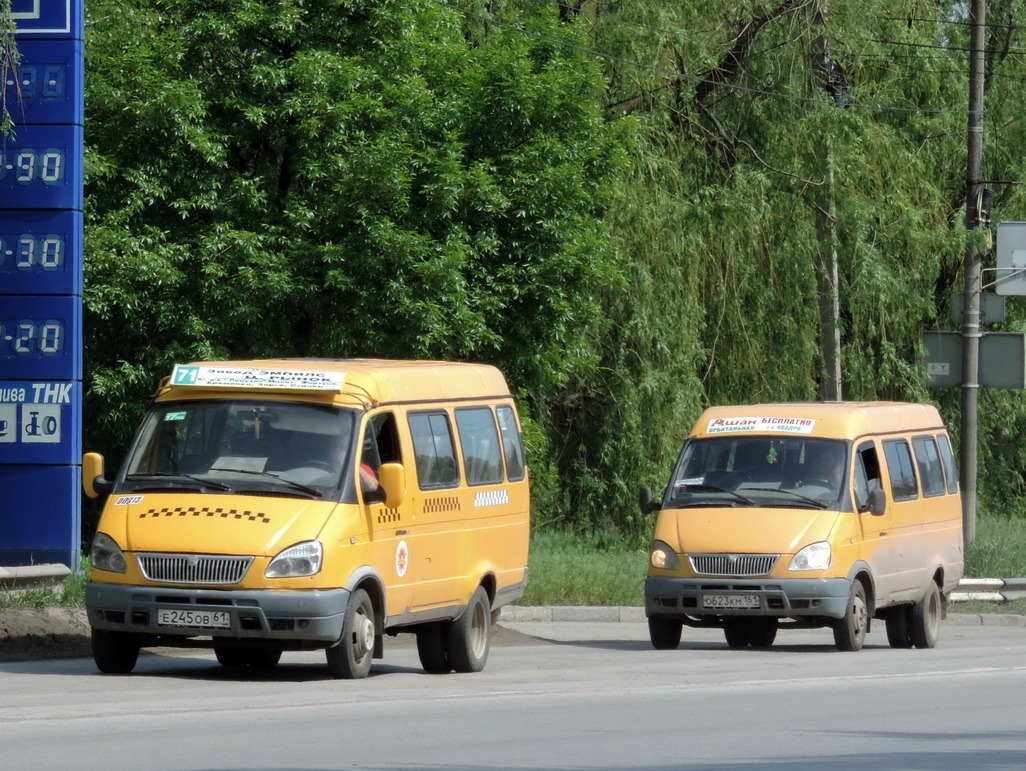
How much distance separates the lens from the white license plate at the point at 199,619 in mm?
12133

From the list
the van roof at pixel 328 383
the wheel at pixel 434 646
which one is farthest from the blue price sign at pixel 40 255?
the wheel at pixel 434 646

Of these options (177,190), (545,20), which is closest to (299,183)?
(177,190)

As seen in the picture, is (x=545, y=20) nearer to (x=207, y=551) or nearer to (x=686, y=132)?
(x=686, y=132)

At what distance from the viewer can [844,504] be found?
16.7m

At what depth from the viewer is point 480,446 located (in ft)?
48.5

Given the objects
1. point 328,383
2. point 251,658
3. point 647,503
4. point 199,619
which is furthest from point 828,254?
point 199,619

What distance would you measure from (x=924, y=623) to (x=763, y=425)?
2743 millimetres

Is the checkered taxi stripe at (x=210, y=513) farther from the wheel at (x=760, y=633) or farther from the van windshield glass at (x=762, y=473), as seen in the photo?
the wheel at (x=760, y=633)

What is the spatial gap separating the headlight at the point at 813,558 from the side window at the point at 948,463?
3839 millimetres

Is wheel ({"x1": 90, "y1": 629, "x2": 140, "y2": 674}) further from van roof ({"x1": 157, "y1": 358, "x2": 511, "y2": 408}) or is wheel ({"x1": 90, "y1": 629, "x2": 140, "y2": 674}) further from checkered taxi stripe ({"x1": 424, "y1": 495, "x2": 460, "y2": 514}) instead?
checkered taxi stripe ({"x1": 424, "y1": 495, "x2": 460, "y2": 514})

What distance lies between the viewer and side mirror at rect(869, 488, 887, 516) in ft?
55.6

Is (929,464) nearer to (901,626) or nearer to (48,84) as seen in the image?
(901,626)

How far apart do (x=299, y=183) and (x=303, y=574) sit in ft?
39.6

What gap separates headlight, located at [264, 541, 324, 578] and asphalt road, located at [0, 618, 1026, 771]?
2.58ft
